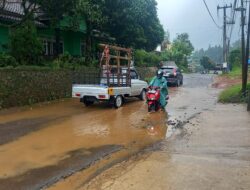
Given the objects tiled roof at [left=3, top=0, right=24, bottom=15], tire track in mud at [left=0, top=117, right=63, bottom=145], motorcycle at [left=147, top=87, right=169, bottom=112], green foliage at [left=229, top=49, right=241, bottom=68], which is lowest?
tire track in mud at [left=0, top=117, right=63, bottom=145]

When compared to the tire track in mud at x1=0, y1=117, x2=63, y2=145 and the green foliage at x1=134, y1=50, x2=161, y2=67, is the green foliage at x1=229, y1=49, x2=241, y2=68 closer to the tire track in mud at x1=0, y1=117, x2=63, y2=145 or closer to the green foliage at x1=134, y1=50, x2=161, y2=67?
the green foliage at x1=134, y1=50, x2=161, y2=67

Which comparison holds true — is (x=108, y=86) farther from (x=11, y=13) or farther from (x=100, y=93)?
(x=11, y=13)

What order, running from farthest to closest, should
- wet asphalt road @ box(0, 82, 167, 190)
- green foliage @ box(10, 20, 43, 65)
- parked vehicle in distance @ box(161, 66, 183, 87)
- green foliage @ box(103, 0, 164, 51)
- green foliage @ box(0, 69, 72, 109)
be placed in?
parked vehicle in distance @ box(161, 66, 183, 87)
green foliage @ box(103, 0, 164, 51)
green foliage @ box(10, 20, 43, 65)
green foliage @ box(0, 69, 72, 109)
wet asphalt road @ box(0, 82, 167, 190)

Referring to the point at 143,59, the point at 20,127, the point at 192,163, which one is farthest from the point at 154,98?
the point at 143,59

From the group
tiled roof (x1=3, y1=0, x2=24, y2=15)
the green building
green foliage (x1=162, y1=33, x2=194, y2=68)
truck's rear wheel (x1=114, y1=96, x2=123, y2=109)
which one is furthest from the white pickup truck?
green foliage (x1=162, y1=33, x2=194, y2=68)

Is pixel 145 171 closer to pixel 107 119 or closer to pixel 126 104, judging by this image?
pixel 107 119

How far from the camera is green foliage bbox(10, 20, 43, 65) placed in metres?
19.7

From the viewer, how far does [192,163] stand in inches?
303

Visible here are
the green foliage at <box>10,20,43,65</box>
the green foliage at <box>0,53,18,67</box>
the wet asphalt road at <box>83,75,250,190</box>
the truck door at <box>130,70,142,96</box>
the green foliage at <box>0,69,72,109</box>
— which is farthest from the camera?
the green foliage at <box>10,20,43,65</box>

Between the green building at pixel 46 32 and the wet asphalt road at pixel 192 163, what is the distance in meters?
13.2

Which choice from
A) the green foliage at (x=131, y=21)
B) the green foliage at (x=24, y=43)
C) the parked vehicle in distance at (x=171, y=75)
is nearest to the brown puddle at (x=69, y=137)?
the green foliage at (x=24, y=43)

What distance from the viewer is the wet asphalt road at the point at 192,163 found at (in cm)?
646

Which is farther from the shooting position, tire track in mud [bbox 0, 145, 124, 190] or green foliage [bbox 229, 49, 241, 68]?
green foliage [bbox 229, 49, 241, 68]

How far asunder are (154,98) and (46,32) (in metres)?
15.2
